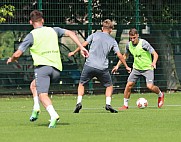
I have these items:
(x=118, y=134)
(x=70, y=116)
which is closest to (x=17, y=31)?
(x=70, y=116)

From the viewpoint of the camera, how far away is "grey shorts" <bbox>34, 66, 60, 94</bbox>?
13.3m

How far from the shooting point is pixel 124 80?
2773 centimetres

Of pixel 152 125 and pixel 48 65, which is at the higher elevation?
pixel 48 65

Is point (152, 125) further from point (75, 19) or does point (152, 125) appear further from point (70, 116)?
point (75, 19)

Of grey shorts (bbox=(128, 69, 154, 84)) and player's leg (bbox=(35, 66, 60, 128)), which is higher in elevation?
player's leg (bbox=(35, 66, 60, 128))

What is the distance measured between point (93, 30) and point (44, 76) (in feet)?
46.1

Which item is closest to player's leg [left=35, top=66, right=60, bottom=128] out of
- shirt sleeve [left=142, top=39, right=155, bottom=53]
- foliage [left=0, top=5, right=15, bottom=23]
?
shirt sleeve [left=142, top=39, right=155, bottom=53]

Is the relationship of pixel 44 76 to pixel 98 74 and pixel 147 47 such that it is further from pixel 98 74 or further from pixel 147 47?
pixel 147 47

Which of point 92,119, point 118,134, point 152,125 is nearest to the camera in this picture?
point 118,134

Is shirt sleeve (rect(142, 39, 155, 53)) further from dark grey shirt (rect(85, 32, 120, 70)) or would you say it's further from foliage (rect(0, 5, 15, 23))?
foliage (rect(0, 5, 15, 23))

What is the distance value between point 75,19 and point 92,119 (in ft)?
44.1

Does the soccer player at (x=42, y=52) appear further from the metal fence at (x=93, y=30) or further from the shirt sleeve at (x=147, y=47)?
the metal fence at (x=93, y=30)

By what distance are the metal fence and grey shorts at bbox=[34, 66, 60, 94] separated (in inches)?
526

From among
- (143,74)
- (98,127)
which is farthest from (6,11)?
(98,127)
